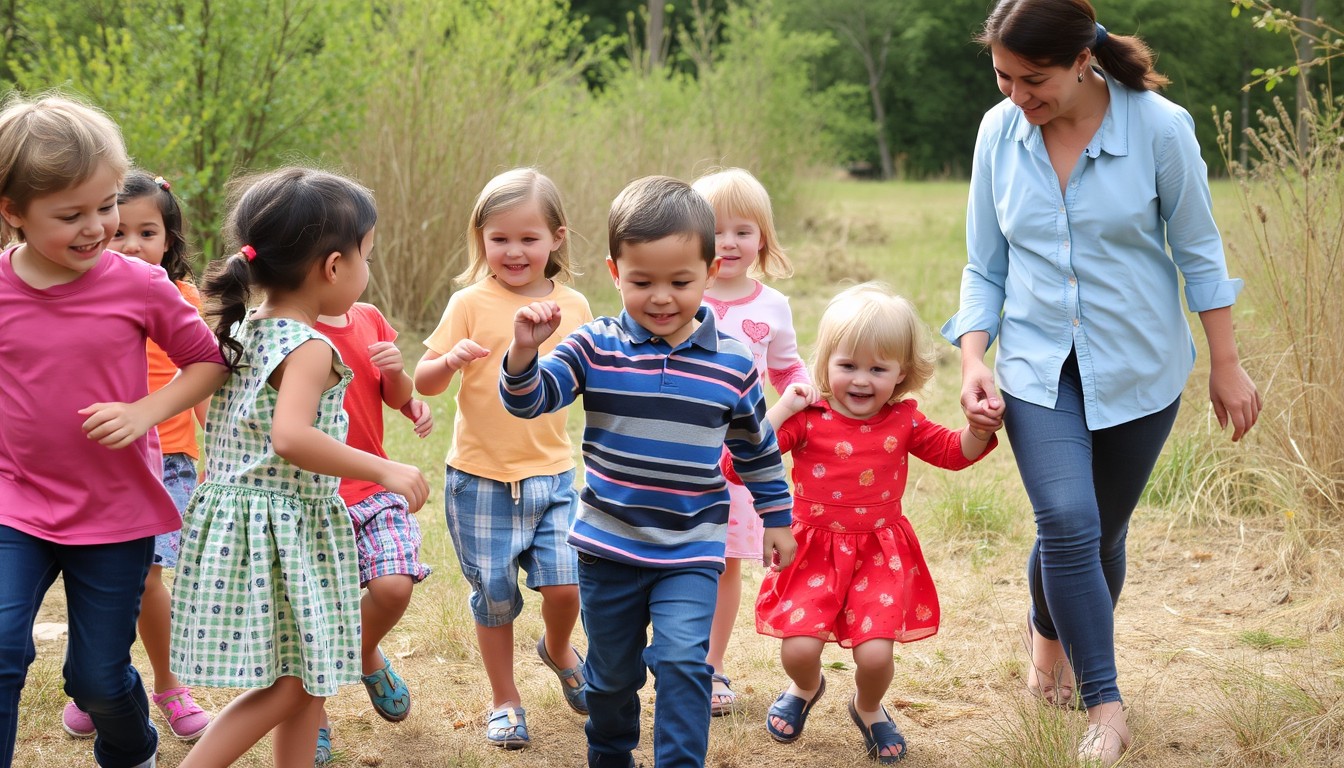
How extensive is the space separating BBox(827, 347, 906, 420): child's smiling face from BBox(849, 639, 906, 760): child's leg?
63 centimetres

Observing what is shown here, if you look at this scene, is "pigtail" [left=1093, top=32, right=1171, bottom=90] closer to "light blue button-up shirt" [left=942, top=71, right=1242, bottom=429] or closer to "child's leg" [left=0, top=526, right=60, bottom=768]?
"light blue button-up shirt" [left=942, top=71, right=1242, bottom=429]

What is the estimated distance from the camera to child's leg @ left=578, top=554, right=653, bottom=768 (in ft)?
9.53

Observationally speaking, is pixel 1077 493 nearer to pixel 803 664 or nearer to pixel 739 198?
pixel 803 664

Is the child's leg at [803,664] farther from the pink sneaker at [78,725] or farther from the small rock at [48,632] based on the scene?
the small rock at [48,632]

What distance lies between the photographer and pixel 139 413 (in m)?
2.70

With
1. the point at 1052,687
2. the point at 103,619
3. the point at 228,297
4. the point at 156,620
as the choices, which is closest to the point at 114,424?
the point at 228,297

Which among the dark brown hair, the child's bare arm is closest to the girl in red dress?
the dark brown hair

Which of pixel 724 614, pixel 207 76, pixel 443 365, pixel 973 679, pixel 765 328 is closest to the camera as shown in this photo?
pixel 443 365

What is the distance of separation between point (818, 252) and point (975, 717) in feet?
36.6

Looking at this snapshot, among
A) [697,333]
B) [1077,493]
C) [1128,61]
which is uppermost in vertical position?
[1128,61]

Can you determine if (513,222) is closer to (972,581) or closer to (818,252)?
(972,581)

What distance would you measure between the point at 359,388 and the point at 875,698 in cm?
163

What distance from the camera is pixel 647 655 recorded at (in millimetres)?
2859

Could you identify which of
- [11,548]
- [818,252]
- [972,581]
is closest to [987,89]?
[818,252]
